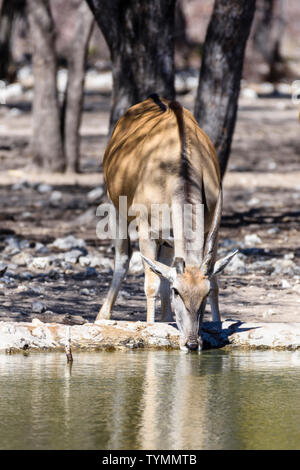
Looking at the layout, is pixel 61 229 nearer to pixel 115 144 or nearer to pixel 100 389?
pixel 115 144

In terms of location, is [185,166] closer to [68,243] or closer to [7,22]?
[68,243]

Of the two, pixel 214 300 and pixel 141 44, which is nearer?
pixel 214 300

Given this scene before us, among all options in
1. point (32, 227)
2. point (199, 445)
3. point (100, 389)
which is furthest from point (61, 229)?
point (199, 445)

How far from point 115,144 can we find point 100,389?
11.4 ft

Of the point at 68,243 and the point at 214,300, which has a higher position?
the point at 68,243

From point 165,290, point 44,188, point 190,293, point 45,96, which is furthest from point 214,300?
point 45,96

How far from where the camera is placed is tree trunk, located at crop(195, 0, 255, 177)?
11.8 meters

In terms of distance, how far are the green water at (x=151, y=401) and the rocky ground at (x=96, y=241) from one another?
136 cm

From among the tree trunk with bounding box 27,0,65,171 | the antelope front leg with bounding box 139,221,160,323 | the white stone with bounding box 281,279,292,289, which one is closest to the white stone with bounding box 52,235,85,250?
the white stone with bounding box 281,279,292,289

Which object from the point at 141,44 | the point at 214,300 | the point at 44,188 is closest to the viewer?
the point at 214,300

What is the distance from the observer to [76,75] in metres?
17.2

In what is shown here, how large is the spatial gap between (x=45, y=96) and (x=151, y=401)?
12.2 m

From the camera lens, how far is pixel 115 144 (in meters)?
9.38

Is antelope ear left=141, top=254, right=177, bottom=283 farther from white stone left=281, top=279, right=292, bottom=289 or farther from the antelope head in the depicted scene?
white stone left=281, top=279, right=292, bottom=289
